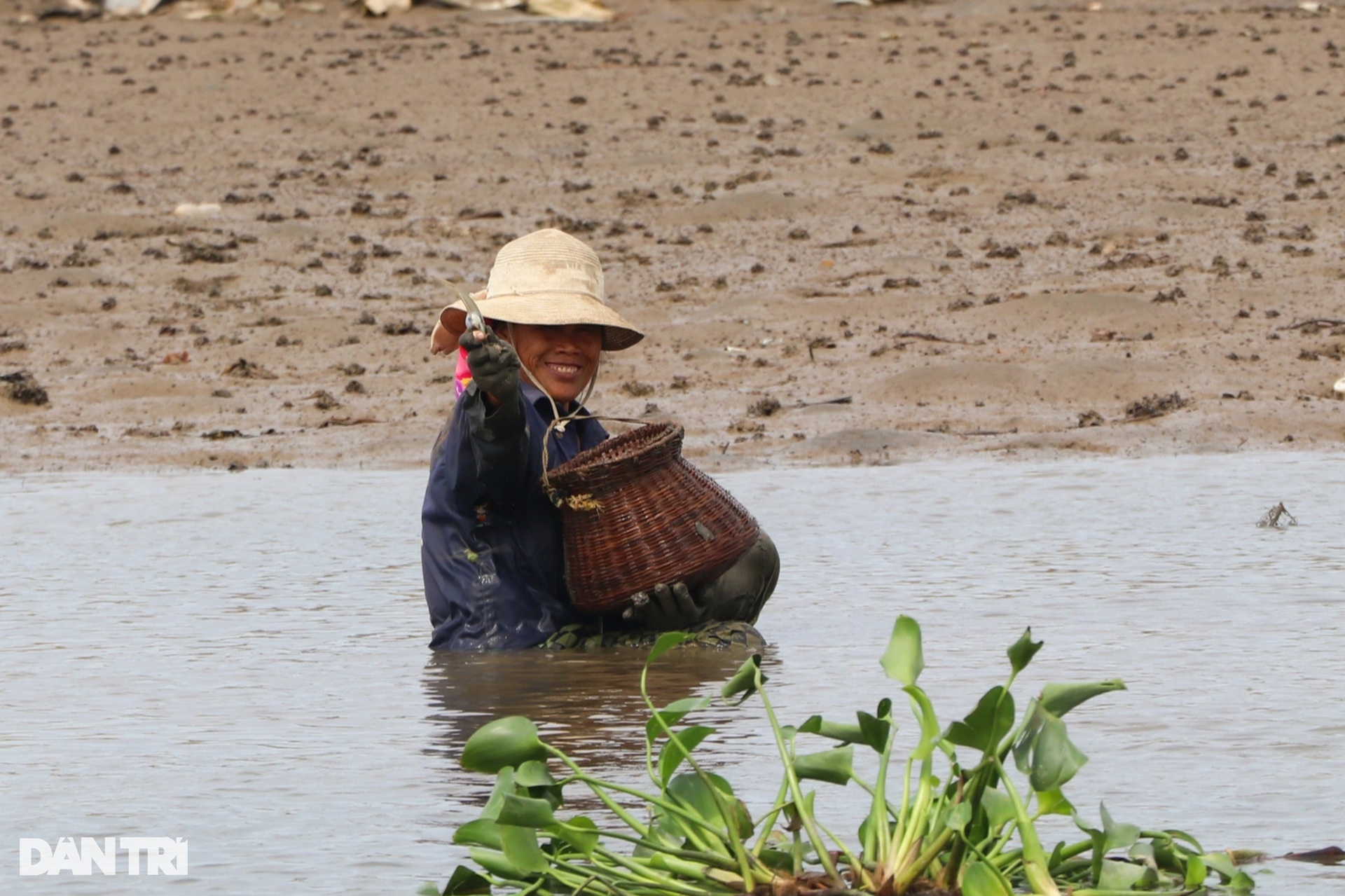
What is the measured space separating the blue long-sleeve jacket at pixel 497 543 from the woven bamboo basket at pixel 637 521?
0.10m

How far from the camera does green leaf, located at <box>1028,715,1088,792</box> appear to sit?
2.74 m

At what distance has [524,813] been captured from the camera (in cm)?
279

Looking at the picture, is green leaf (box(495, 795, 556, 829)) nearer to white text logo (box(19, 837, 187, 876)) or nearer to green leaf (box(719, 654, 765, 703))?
green leaf (box(719, 654, 765, 703))

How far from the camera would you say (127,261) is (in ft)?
41.1

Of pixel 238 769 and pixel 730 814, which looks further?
pixel 238 769

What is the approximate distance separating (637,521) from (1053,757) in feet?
6.51

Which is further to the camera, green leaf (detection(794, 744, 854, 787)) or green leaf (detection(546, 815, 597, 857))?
green leaf (detection(794, 744, 854, 787))

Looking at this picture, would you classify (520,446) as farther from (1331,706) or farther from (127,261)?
(127,261)

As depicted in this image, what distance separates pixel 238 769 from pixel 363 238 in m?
9.35

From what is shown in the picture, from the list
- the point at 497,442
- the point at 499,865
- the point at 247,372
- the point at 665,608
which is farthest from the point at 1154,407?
the point at 499,865

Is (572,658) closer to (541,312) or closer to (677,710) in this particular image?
(541,312)

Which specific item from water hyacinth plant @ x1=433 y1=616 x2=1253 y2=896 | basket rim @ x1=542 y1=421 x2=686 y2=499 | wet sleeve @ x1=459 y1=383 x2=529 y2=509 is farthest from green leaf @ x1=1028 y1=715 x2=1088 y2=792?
basket rim @ x1=542 y1=421 x2=686 y2=499

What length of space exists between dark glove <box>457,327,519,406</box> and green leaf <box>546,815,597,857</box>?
137 cm

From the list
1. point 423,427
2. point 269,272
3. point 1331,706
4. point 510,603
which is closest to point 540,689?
point 510,603
